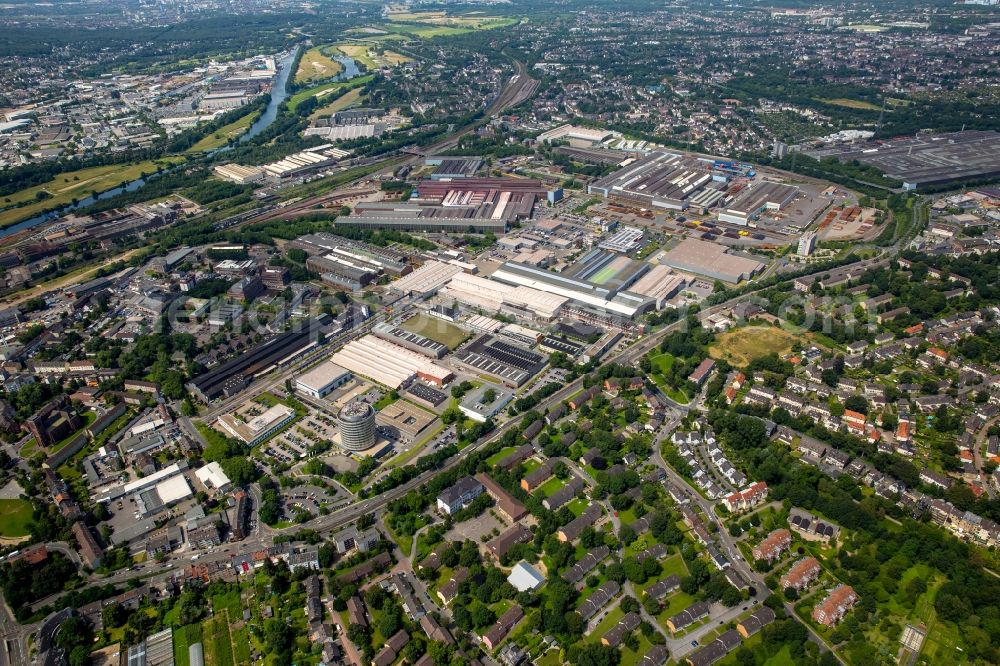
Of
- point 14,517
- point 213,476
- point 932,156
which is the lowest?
point 14,517

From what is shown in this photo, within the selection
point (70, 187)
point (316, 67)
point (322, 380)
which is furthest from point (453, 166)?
point (316, 67)

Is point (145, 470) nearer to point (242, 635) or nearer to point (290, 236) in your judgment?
point (242, 635)

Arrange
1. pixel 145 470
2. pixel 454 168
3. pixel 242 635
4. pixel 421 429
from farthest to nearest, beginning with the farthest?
1. pixel 454 168
2. pixel 421 429
3. pixel 145 470
4. pixel 242 635

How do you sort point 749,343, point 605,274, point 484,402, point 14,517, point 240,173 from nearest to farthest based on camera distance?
point 14,517, point 484,402, point 749,343, point 605,274, point 240,173

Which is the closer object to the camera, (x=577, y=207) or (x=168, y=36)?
(x=577, y=207)

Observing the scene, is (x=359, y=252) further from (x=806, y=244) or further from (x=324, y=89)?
(x=324, y=89)

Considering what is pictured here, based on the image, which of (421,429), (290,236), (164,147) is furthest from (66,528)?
(164,147)
